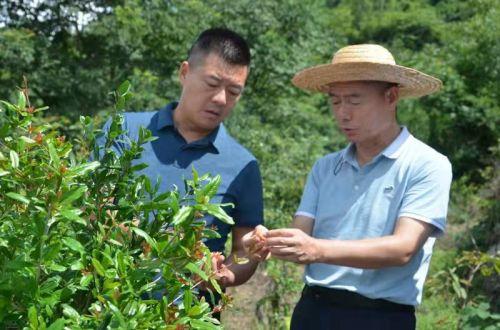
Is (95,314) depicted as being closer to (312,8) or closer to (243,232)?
(243,232)

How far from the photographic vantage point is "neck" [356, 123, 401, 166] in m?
2.90

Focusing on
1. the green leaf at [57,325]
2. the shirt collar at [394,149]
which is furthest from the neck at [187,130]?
the green leaf at [57,325]

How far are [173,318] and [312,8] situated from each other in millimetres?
11376

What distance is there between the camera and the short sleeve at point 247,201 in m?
2.99

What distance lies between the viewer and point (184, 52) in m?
11.2

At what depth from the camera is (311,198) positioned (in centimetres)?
305

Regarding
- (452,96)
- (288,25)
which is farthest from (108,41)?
(452,96)

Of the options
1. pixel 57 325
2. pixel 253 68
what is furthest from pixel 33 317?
pixel 253 68

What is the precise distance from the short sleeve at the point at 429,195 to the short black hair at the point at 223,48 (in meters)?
0.79

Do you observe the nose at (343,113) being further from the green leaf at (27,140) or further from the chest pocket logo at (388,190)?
the green leaf at (27,140)

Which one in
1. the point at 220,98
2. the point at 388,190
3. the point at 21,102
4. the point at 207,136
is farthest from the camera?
the point at 207,136

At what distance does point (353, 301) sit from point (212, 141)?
78cm

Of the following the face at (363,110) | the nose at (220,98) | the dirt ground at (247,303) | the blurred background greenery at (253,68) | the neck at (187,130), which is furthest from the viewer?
the blurred background greenery at (253,68)

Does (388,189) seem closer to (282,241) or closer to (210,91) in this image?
(282,241)
